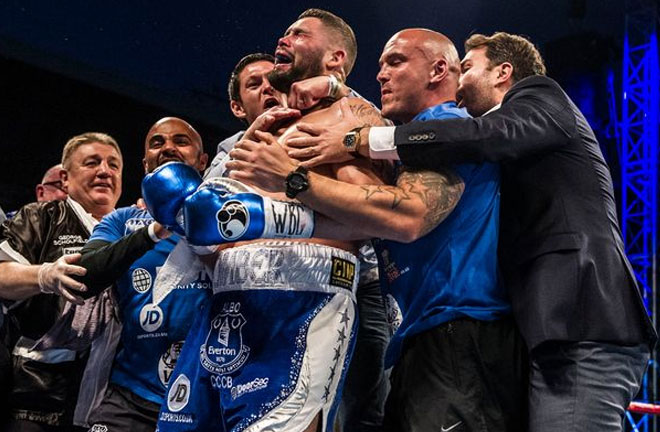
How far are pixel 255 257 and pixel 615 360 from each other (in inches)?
29.7

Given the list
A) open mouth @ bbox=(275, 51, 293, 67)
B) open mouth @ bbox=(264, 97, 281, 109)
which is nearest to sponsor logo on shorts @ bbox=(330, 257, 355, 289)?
open mouth @ bbox=(275, 51, 293, 67)

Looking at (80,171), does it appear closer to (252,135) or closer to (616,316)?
(252,135)

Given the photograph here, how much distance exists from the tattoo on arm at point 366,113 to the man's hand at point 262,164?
0.78ft

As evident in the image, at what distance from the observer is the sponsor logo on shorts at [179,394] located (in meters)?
1.67

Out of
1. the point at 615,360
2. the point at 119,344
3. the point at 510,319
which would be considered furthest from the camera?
the point at 119,344

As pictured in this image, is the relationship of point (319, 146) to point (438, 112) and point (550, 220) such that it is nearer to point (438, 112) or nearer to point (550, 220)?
point (438, 112)

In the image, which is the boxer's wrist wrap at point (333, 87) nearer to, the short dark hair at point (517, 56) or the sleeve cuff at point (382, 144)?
the sleeve cuff at point (382, 144)

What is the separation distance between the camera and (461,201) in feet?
5.37

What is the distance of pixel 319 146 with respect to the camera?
63.5 inches

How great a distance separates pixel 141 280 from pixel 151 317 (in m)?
0.11

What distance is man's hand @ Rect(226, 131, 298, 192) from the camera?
5.10 feet


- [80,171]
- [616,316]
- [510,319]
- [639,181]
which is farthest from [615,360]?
[639,181]

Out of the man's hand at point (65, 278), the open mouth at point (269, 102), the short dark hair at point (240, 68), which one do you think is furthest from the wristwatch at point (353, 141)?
the short dark hair at point (240, 68)

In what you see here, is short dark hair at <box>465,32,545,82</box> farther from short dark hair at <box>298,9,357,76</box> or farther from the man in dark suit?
short dark hair at <box>298,9,357,76</box>
